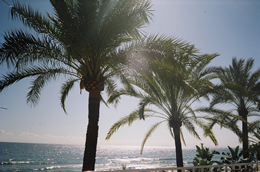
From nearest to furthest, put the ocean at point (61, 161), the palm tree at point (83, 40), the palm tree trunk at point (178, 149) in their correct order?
the palm tree at point (83, 40) < the palm tree trunk at point (178, 149) < the ocean at point (61, 161)

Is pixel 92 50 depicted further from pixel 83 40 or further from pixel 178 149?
pixel 178 149

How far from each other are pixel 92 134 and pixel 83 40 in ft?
9.23

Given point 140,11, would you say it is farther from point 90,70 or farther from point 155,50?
point 90,70

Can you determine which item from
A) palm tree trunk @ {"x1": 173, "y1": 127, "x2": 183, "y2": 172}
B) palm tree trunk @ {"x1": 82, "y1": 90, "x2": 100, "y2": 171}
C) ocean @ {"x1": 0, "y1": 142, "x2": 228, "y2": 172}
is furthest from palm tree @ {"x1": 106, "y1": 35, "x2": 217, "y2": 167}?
ocean @ {"x1": 0, "y1": 142, "x2": 228, "y2": 172}

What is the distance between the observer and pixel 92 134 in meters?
6.02

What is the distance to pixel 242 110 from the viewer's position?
12.7m

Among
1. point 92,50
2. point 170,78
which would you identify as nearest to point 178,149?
point 170,78

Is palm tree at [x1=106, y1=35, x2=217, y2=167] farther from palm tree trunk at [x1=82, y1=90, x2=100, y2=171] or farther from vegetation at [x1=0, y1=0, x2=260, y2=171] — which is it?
palm tree trunk at [x1=82, y1=90, x2=100, y2=171]

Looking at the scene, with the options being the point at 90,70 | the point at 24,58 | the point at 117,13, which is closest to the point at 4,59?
the point at 24,58

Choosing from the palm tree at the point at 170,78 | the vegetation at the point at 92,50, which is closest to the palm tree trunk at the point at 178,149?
the palm tree at the point at 170,78

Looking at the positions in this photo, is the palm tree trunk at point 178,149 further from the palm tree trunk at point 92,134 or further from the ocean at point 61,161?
the palm tree trunk at point 92,134

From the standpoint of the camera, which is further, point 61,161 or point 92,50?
point 61,161

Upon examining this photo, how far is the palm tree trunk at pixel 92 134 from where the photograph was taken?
18.8ft

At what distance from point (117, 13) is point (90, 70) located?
6.58 feet
